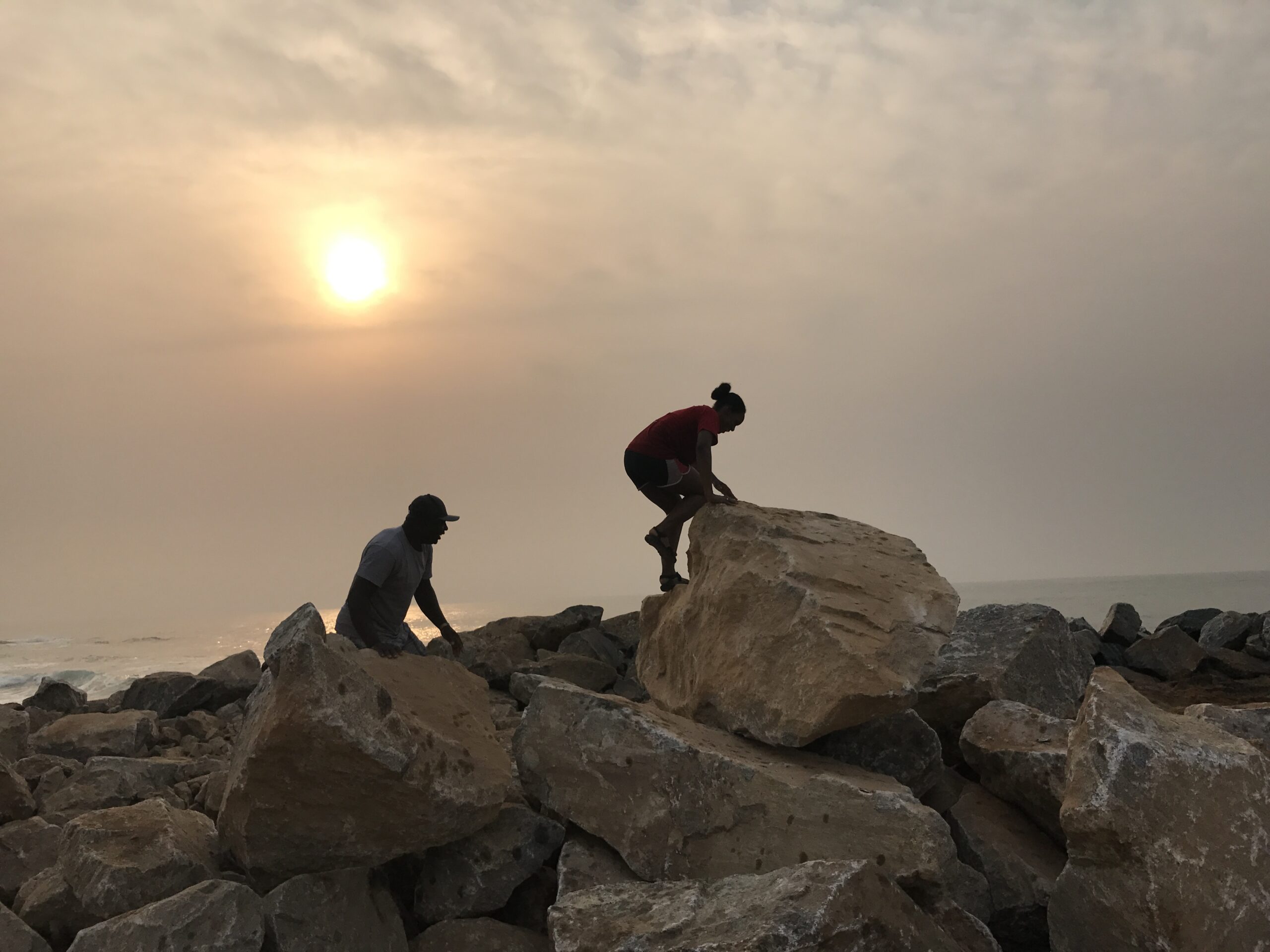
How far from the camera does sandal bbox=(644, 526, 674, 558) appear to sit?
7.75m

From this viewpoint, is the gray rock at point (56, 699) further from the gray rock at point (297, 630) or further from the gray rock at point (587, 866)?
the gray rock at point (587, 866)

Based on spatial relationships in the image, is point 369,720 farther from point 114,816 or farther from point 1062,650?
point 1062,650

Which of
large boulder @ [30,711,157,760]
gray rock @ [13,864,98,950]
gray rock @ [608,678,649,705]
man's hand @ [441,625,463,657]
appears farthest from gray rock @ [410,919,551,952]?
gray rock @ [608,678,649,705]

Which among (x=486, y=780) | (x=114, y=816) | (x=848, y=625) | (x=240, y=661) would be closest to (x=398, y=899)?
(x=486, y=780)

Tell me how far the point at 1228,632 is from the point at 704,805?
1571 centimetres

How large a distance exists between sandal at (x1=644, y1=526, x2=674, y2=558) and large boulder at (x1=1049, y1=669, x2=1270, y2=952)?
4.11 metres

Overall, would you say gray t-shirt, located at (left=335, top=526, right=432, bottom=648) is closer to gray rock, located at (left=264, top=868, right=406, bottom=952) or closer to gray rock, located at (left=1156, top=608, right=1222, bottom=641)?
gray rock, located at (left=264, top=868, right=406, bottom=952)

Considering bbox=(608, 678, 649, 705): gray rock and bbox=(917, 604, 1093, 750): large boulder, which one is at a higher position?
bbox=(917, 604, 1093, 750): large boulder

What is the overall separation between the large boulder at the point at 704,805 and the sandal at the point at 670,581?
276 centimetres

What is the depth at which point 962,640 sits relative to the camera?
23.1ft

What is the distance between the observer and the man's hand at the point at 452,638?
6.68 m

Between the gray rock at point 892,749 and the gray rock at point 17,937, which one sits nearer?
the gray rock at point 17,937

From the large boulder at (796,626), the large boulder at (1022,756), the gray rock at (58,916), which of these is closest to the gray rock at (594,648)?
the large boulder at (796,626)

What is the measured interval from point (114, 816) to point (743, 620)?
3330mm
